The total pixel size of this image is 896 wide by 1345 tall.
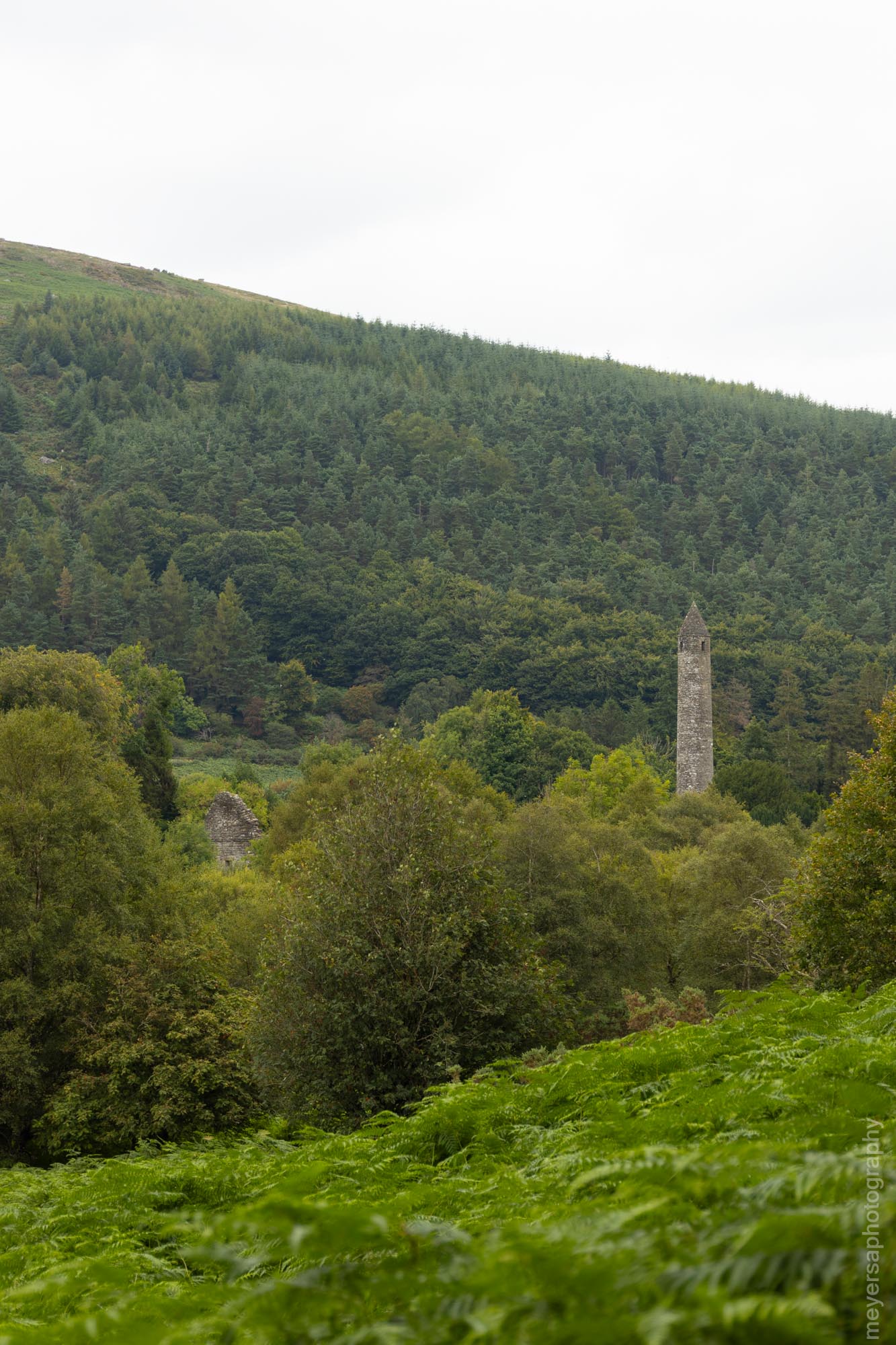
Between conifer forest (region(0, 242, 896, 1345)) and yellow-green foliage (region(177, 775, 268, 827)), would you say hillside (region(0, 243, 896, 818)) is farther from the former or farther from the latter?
yellow-green foliage (region(177, 775, 268, 827))

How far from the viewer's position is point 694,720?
83.6 meters

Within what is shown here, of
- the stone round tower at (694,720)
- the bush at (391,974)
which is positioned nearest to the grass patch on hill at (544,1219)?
the bush at (391,974)

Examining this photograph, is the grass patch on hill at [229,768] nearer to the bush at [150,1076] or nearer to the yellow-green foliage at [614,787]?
the yellow-green foliage at [614,787]

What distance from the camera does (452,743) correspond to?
85.6 metres

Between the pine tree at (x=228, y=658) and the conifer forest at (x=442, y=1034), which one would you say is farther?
the pine tree at (x=228, y=658)

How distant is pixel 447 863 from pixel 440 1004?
2584 mm

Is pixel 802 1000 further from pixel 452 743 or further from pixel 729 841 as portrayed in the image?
pixel 452 743

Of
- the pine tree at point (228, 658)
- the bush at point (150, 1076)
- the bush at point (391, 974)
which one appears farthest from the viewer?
the pine tree at point (228, 658)

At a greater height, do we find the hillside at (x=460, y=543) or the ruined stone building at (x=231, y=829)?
the hillside at (x=460, y=543)

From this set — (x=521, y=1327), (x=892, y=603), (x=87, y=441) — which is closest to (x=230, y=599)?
(x=87, y=441)

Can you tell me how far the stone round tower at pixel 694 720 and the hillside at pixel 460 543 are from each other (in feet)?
24.9

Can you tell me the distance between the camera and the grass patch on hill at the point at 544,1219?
312cm

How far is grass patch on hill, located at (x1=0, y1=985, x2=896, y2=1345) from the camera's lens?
123 inches

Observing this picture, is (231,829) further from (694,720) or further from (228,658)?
(228,658)
